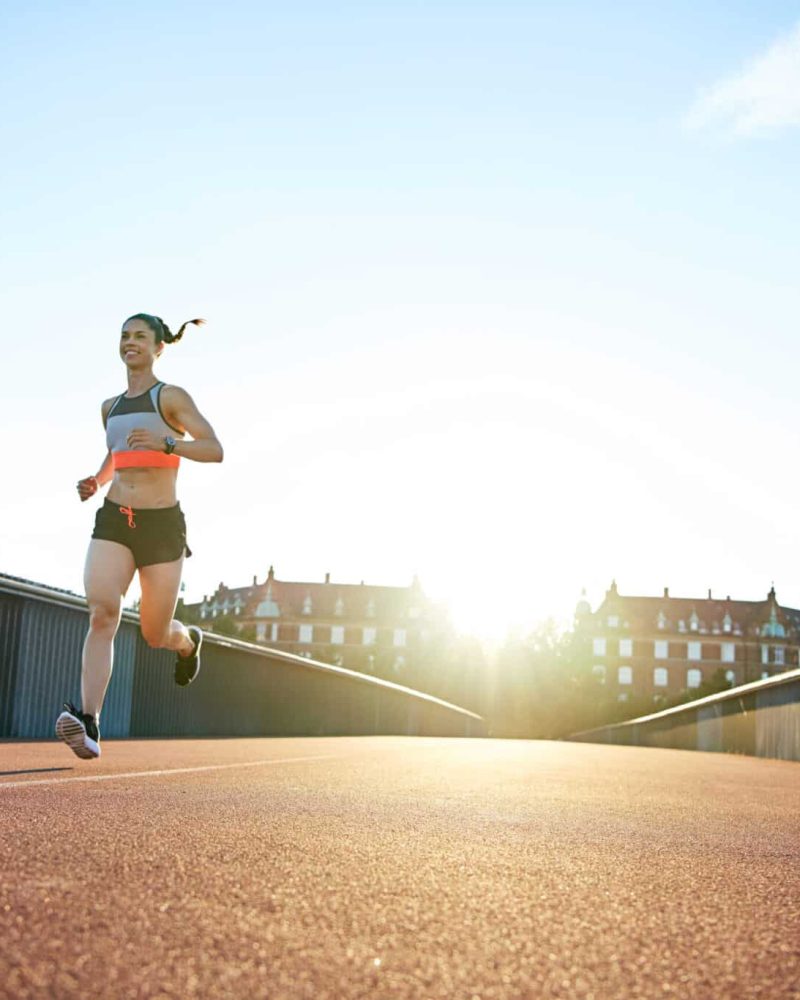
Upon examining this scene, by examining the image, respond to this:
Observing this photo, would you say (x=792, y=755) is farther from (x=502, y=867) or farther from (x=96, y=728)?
(x=502, y=867)

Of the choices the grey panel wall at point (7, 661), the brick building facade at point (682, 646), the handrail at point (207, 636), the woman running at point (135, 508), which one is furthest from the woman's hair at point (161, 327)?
the brick building facade at point (682, 646)

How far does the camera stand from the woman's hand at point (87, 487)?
5.76m

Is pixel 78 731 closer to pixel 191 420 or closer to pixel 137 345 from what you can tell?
pixel 191 420

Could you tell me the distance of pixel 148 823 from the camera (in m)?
3.46

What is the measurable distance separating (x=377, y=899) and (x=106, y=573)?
3593 millimetres

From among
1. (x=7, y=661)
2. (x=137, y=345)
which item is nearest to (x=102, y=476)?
(x=137, y=345)

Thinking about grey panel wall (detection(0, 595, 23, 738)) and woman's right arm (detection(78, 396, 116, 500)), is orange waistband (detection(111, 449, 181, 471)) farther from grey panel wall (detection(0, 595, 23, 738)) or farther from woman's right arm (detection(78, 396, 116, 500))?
grey panel wall (detection(0, 595, 23, 738))

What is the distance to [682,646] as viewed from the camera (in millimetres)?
112312

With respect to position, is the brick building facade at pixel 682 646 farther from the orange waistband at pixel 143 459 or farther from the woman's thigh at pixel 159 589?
the orange waistband at pixel 143 459

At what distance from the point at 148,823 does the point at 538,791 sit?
10.8ft

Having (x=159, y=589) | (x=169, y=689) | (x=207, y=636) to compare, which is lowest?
(x=169, y=689)

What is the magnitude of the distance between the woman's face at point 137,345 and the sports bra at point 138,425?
0.15 metres

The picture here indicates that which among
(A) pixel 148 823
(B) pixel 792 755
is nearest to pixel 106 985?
(A) pixel 148 823

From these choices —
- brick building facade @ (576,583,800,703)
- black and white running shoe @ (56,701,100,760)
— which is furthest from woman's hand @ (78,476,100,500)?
brick building facade @ (576,583,800,703)
